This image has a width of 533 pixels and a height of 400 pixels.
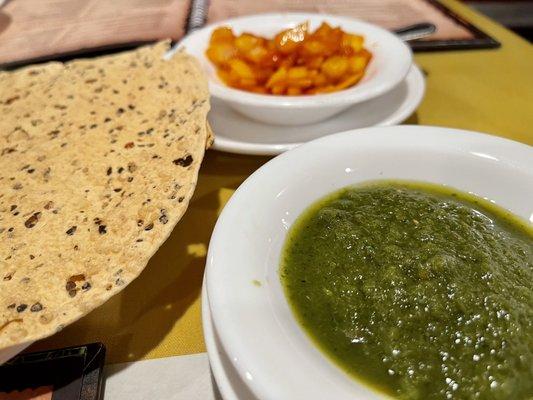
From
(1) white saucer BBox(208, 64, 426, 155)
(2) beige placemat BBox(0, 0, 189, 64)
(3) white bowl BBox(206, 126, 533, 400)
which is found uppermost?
(3) white bowl BBox(206, 126, 533, 400)

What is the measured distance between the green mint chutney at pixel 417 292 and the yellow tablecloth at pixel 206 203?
46cm

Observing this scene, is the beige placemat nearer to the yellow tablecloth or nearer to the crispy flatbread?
the crispy flatbread

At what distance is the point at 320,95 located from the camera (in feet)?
6.88

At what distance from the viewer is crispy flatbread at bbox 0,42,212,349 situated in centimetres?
128

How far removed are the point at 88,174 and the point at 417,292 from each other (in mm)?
1197

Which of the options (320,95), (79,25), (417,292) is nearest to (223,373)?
(417,292)

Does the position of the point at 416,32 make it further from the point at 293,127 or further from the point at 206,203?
the point at 206,203

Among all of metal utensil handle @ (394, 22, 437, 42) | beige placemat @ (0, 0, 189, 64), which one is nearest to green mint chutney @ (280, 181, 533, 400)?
metal utensil handle @ (394, 22, 437, 42)

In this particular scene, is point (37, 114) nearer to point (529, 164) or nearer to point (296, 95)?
point (296, 95)

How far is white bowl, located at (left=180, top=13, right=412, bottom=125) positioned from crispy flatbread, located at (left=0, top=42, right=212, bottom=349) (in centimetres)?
20

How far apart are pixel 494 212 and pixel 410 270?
52 centimetres

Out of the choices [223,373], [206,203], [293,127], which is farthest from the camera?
[293,127]

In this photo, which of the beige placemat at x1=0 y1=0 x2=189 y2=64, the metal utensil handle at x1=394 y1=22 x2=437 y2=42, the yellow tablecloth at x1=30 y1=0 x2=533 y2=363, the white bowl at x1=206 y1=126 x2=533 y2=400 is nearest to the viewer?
the white bowl at x1=206 y1=126 x2=533 y2=400

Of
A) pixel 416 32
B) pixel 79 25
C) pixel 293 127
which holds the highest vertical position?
pixel 416 32
